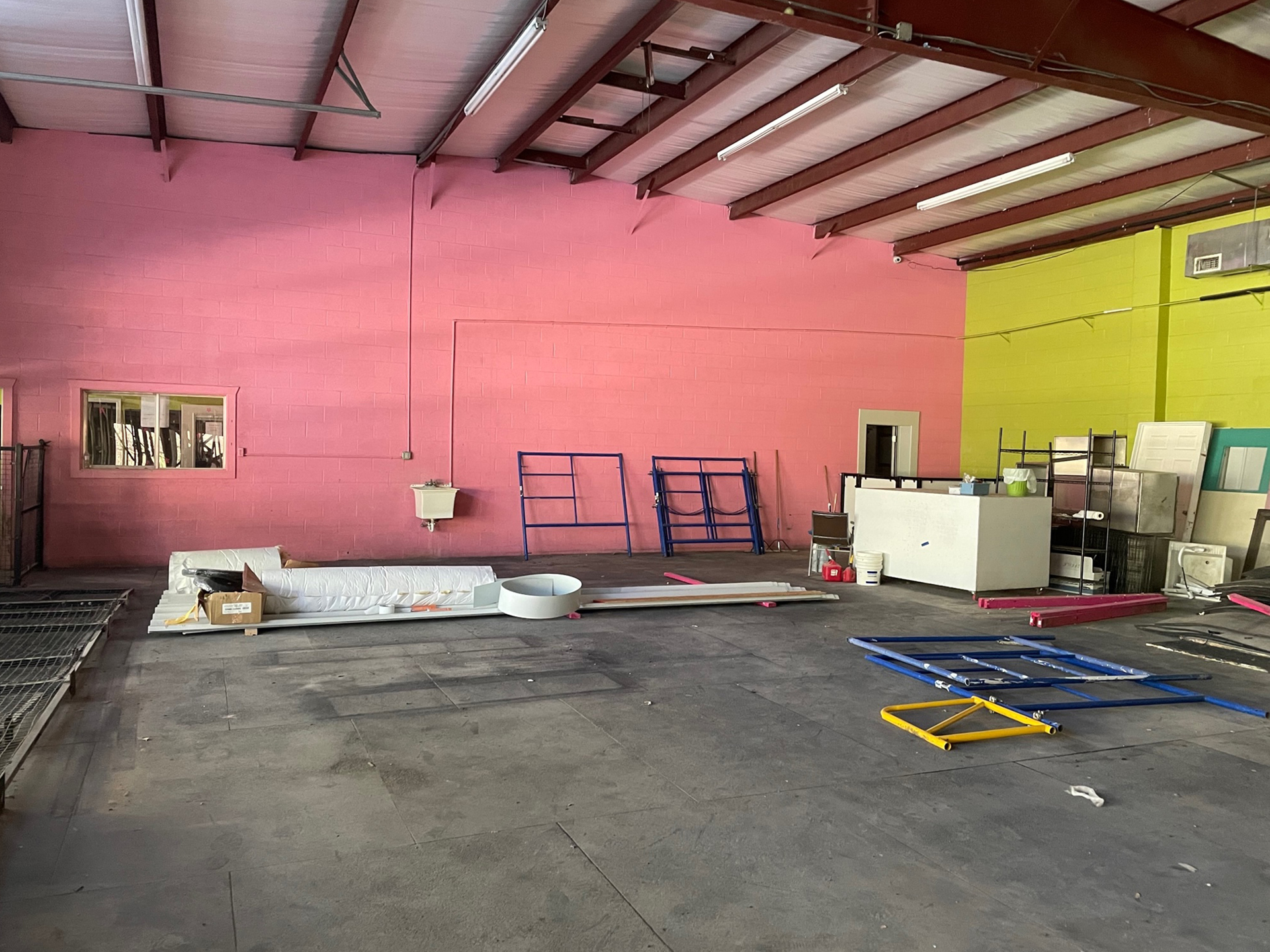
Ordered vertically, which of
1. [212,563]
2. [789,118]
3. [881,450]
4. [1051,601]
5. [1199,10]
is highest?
[1199,10]

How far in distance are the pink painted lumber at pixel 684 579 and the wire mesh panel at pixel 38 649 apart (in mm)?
4722

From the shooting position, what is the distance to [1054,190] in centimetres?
983

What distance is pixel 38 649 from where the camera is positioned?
5340 millimetres

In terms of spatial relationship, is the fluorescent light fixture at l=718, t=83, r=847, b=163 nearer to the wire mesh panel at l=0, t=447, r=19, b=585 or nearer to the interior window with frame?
the interior window with frame

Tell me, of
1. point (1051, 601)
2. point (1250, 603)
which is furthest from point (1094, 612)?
point (1250, 603)

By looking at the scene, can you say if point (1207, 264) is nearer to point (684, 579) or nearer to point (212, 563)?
point (684, 579)

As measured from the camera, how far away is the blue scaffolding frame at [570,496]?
413 inches

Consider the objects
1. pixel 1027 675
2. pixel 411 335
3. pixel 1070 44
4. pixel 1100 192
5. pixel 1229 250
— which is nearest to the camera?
pixel 1027 675

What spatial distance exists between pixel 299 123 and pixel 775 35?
15.8 feet

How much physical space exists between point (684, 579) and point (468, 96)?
4972 millimetres

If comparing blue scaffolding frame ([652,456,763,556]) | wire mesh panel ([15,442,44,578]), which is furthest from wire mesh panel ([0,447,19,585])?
blue scaffolding frame ([652,456,763,556])

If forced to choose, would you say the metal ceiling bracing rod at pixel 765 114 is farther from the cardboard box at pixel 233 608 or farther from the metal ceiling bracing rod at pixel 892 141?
the cardboard box at pixel 233 608

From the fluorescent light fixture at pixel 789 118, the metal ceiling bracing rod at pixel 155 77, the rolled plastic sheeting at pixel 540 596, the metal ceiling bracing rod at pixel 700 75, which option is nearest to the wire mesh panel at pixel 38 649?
the rolled plastic sheeting at pixel 540 596

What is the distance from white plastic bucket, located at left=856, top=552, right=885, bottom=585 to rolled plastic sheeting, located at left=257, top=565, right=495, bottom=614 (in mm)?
3859
